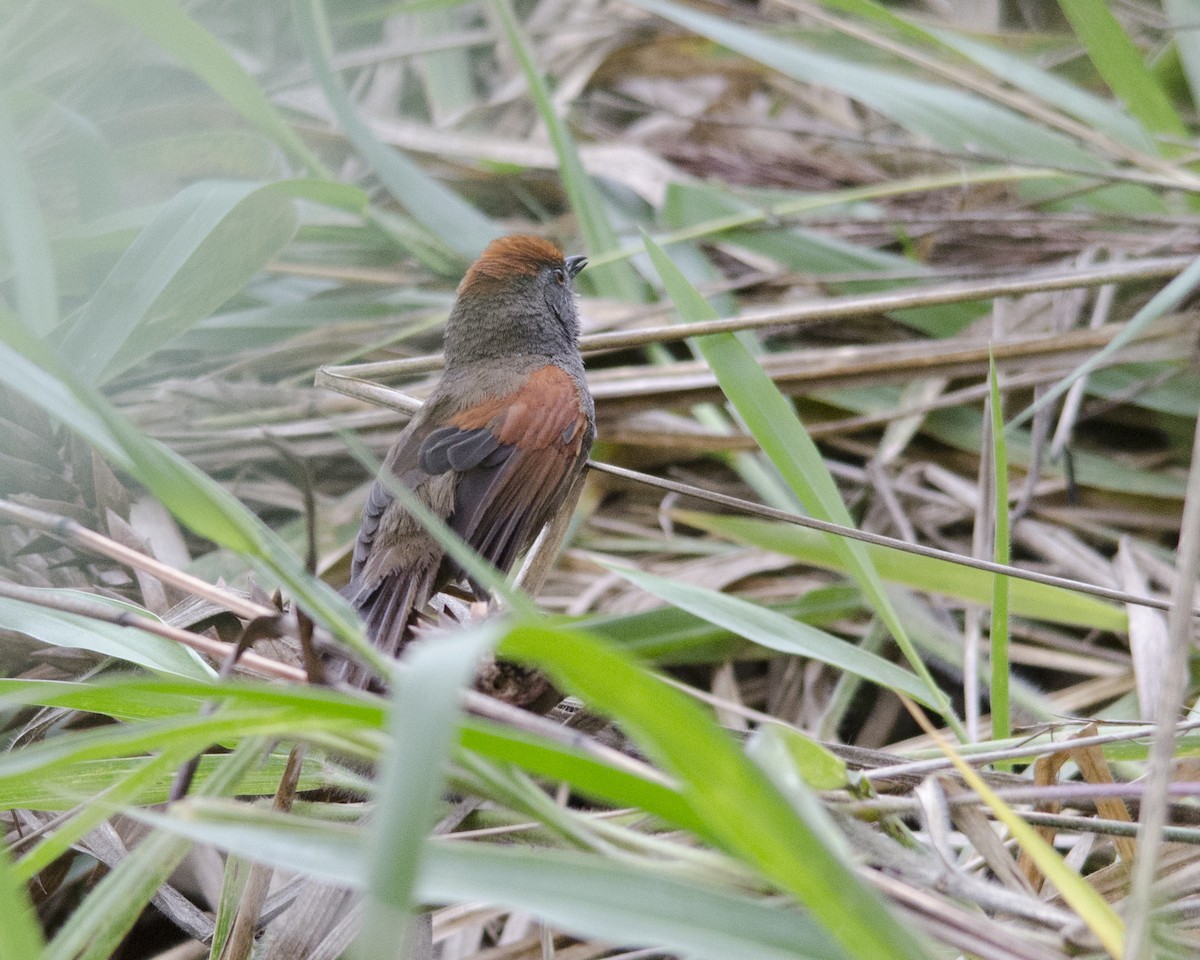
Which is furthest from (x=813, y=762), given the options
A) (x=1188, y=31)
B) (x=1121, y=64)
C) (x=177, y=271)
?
(x=1188, y=31)

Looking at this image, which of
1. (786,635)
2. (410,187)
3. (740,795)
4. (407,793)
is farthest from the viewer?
(410,187)

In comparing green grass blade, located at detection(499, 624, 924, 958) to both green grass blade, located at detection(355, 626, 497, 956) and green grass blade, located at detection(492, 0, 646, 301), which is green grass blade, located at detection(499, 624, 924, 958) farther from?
green grass blade, located at detection(492, 0, 646, 301)

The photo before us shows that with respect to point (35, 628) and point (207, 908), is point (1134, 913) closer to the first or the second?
point (35, 628)

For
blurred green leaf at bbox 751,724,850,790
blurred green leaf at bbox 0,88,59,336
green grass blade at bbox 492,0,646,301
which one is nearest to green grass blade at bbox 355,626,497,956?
blurred green leaf at bbox 751,724,850,790

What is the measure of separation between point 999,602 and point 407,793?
1.27m

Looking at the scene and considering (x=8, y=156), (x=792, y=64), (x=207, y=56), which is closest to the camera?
(x=8, y=156)

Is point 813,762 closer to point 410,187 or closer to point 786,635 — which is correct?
point 786,635

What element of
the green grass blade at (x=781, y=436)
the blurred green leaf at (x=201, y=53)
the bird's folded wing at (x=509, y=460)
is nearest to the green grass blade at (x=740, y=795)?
the green grass blade at (x=781, y=436)

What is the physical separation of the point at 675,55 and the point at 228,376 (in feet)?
8.38

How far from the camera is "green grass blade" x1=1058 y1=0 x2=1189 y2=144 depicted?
9.41 ft

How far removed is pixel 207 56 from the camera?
2578 millimetres

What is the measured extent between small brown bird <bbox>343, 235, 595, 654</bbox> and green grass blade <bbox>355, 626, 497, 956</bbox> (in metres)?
1.19

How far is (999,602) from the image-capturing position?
6.09 feet

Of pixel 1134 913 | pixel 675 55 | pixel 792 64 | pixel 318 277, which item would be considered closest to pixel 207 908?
pixel 1134 913
